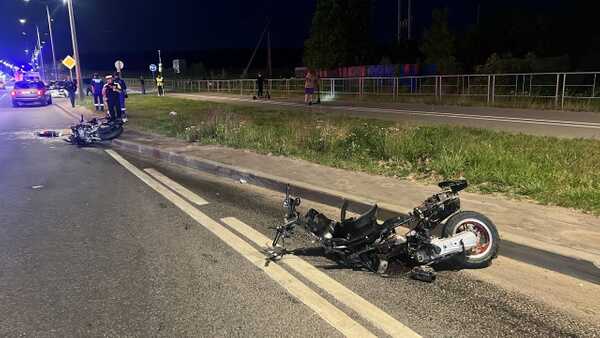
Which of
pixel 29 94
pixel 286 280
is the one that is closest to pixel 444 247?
pixel 286 280

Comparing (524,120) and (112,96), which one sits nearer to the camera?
(524,120)

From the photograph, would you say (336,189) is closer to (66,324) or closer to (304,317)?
(304,317)

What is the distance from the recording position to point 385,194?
6.66 m

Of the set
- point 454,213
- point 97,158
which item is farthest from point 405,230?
point 97,158

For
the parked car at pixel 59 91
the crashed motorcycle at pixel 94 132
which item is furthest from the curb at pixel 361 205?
the parked car at pixel 59 91

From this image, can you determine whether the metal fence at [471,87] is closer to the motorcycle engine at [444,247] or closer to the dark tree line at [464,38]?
the dark tree line at [464,38]

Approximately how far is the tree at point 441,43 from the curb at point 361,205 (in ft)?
84.9

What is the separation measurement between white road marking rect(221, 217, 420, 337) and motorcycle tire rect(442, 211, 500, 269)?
1102 mm

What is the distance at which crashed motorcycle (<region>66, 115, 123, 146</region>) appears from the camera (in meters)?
14.2

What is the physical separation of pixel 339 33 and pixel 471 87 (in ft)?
62.4

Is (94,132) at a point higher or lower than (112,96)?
lower

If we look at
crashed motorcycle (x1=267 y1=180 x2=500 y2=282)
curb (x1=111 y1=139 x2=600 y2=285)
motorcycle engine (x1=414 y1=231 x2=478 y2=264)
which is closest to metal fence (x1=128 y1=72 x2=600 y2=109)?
curb (x1=111 y1=139 x2=600 y2=285)

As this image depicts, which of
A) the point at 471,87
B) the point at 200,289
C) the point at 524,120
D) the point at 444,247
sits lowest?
the point at 200,289

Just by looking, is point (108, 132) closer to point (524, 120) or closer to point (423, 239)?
point (423, 239)
